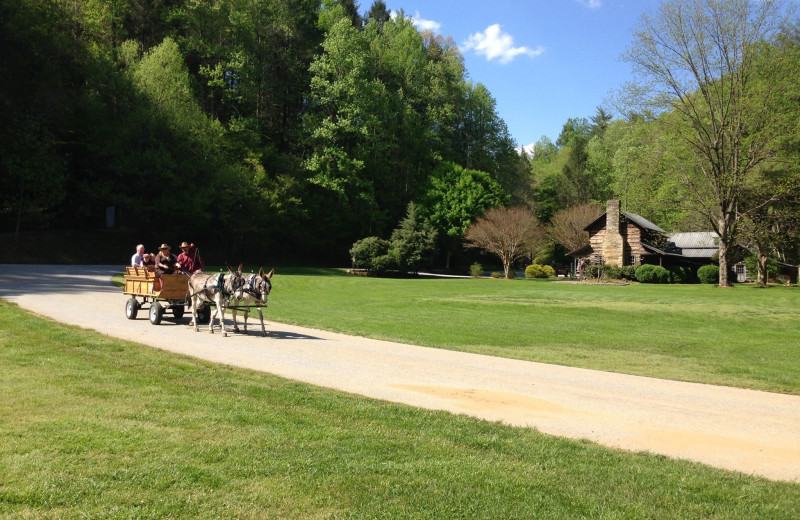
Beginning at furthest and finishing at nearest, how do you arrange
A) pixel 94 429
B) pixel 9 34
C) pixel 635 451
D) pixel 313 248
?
pixel 313 248
pixel 9 34
pixel 635 451
pixel 94 429

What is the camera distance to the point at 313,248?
66.5 meters

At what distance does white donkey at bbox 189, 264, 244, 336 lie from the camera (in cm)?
1530

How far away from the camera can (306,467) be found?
561 cm

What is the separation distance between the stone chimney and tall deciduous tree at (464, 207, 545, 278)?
25.7 ft

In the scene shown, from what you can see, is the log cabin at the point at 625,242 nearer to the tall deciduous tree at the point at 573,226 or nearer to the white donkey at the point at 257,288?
the tall deciduous tree at the point at 573,226

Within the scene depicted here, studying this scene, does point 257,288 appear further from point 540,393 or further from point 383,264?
point 383,264

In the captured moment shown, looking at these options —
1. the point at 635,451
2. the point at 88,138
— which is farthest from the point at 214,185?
the point at 635,451

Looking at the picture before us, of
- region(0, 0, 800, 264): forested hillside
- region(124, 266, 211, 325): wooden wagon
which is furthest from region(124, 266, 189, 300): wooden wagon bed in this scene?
region(0, 0, 800, 264): forested hillside

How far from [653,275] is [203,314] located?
45.8m

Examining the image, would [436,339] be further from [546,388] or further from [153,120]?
[153,120]

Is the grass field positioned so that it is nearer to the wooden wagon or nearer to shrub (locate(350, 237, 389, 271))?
the wooden wagon

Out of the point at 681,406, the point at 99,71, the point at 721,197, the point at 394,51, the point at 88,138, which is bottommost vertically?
the point at 681,406

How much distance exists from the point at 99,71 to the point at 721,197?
1937 inches

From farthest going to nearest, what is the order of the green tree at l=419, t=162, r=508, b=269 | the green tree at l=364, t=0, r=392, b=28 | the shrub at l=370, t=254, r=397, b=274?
the green tree at l=364, t=0, r=392, b=28 → the green tree at l=419, t=162, r=508, b=269 → the shrub at l=370, t=254, r=397, b=274
